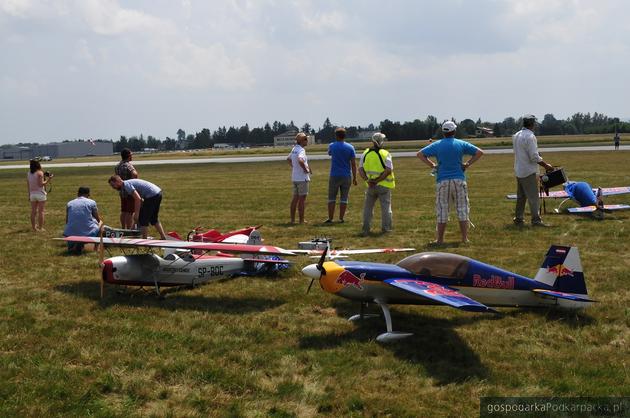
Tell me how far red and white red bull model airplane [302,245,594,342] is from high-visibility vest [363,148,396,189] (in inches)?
206

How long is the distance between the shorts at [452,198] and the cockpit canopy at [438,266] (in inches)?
153

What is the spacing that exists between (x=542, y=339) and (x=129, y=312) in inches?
194

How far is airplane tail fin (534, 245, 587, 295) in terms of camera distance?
6.64 meters

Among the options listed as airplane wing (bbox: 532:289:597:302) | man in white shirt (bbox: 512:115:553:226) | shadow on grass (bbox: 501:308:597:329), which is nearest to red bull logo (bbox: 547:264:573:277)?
airplane wing (bbox: 532:289:597:302)

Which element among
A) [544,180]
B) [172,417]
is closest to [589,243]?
[544,180]

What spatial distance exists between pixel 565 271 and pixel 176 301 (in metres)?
5.03

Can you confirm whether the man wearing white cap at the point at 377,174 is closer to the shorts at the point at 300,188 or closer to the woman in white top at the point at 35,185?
the shorts at the point at 300,188

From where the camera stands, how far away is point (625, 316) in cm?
657

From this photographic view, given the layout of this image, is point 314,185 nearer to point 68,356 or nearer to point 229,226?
point 229,226

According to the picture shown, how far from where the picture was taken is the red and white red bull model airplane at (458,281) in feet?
21.2

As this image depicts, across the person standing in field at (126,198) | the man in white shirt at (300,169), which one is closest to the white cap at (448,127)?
the man in white shirt at (300,169)

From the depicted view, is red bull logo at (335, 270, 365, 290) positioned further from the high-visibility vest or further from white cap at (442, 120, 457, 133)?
the high-visibility vest

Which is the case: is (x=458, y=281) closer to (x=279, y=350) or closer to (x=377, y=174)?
(x=279, y=350)

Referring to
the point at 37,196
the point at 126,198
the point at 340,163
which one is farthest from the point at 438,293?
the point at 37,196
